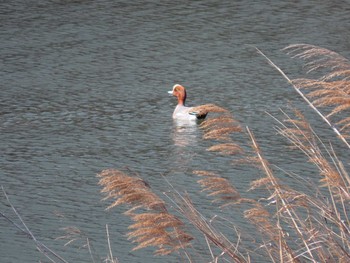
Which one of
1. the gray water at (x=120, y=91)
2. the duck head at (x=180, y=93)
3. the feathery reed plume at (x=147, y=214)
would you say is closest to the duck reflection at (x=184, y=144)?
the gray water at (x=120, y=91)

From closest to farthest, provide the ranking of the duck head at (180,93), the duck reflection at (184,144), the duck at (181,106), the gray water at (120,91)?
the gray water at (120,91), the duck reflection at (184,144), the duck at (181,106), the duck head at (180,93)

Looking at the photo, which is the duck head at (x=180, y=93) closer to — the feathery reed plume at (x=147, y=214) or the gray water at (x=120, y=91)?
the gray water at (x=120, y=91)

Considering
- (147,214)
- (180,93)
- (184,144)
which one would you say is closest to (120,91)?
(180,93)

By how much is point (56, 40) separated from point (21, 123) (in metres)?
4.49

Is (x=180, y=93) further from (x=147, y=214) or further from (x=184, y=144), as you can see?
(x=147, y=214)

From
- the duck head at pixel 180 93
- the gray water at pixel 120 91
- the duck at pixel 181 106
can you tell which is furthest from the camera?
the duck head at pixel 180 93

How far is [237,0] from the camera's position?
18469 mm

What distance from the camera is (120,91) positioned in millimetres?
12758

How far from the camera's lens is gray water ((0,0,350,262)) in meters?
8.38

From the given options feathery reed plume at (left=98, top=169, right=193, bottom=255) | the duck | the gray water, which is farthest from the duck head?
feathery reed plume at (left=98, top=169, right=193, bottom=255)

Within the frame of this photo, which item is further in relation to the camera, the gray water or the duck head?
the duck head

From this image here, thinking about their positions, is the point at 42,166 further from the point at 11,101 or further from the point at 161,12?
the point at 161,12

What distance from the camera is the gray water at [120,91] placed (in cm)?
838

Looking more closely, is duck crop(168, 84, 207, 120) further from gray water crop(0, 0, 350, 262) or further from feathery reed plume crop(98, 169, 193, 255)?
feathery reed plume crop(98, 169, 193, 255)
